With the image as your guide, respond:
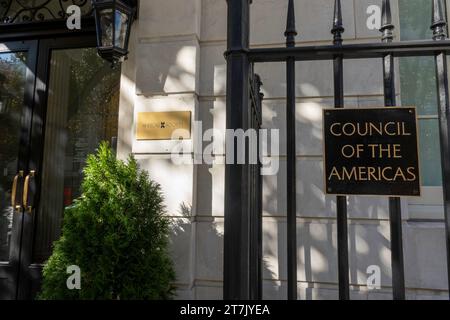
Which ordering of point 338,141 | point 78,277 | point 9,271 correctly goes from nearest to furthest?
point 338,141, point 78,277, point 9,271

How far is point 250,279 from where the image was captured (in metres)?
1.47

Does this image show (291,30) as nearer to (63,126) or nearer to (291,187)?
(291,187)

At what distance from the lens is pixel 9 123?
13.7ft

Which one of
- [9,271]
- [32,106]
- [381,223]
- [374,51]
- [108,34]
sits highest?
[108,34]

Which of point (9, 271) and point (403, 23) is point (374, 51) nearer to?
point (403, 23)

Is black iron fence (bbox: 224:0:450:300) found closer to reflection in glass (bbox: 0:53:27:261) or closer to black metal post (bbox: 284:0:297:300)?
black metal post (bbox: 284:0:297:300)

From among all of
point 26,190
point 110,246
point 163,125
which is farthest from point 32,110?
point 110,246

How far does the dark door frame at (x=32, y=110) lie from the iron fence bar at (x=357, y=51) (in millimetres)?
3205

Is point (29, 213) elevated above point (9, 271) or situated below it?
above

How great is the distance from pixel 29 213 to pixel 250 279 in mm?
3338

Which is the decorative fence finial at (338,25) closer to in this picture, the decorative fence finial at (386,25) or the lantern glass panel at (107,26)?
the decorative fence finial at (386,25)

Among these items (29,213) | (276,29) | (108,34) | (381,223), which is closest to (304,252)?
(381,223)

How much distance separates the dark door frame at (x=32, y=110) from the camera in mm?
3695

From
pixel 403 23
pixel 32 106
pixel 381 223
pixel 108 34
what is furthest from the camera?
pixel 32 106
